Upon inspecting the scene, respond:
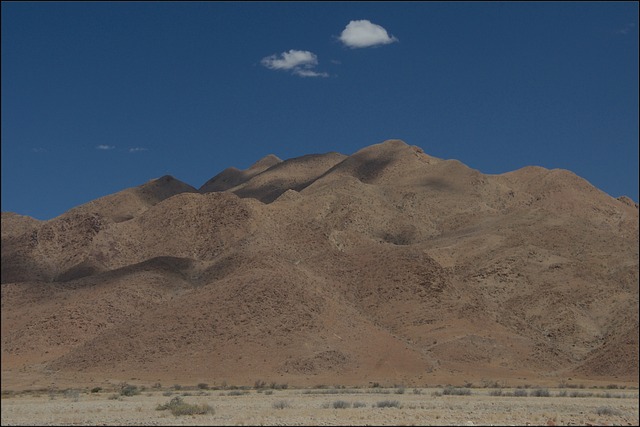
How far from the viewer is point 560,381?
64062 millimetres

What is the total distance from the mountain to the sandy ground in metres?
18.5

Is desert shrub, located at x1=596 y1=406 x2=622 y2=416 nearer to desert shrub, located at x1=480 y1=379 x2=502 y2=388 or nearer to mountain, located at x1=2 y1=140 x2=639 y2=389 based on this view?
desert shrub, located at x1=480 y1=379 x2=502 y2=388

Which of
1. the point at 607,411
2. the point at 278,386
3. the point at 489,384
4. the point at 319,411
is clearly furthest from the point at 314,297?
the point at 607,411

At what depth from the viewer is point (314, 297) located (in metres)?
78.6

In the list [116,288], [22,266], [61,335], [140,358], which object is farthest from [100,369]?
[22,266]

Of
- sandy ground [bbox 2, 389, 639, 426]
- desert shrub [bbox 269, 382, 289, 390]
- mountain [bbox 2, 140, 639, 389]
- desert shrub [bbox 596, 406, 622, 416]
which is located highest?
mountain [bbox 2, 140, 639, 389]

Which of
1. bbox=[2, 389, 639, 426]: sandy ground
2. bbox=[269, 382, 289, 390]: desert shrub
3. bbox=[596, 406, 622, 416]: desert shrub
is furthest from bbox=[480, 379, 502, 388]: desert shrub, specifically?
bbox=[596, 406, 622, 416]: desert shrub

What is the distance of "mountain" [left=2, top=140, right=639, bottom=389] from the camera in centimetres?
6819

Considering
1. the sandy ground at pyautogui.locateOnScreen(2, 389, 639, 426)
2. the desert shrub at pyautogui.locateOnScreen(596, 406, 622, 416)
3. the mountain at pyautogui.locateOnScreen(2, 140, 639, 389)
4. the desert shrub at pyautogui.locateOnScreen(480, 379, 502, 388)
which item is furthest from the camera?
the mountain at pyautogui.locateOnScreen(2, 140, 639, 389)

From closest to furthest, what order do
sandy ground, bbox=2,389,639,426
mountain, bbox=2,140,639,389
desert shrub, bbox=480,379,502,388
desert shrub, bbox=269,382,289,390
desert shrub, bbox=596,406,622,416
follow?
1. sandy ground, bbox=2,389,639,426
2. desert shrub, bbox=596,406,622,416
3. desert shrub, bbox=269,382,289,390
4. desert shrub, bbox=480,379,502,388
5. mountain, bbox=2,140,639,389

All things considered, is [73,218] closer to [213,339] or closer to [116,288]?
[116,288]

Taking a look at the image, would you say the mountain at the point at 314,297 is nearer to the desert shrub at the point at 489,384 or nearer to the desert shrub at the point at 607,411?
the desert shrub at the point at 489,384

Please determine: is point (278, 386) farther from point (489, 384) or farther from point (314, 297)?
point (314, 297)

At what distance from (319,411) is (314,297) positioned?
4632 cm
